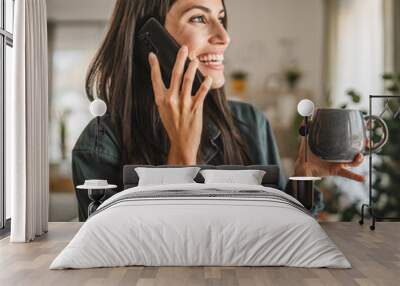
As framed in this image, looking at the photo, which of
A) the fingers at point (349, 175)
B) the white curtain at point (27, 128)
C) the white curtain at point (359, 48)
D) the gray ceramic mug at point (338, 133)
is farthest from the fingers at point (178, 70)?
the fingers at point (349, 175)

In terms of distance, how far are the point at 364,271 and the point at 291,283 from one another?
2.29ft

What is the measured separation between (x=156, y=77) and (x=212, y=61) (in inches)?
27.1

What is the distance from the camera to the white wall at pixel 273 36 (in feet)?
23.2

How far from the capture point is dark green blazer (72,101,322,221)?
22.7 ft

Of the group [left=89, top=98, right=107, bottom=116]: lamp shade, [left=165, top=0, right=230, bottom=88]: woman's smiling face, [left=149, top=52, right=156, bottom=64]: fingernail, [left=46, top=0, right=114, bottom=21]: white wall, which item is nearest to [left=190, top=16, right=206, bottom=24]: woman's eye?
[left=165, top=0, right=230, bottom=88]: woman's smiling face

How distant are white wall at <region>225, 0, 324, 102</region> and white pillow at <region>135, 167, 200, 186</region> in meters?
1.39

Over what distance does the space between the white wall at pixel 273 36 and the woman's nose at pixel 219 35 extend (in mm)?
83

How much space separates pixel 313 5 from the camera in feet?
23.2

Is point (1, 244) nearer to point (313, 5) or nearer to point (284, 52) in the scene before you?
point (284, 52)

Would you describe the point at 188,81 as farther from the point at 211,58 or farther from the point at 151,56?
the point at 151,56

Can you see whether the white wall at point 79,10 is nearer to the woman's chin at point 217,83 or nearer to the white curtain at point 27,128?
the white curtain at point 27,128

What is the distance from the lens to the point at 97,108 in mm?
6668

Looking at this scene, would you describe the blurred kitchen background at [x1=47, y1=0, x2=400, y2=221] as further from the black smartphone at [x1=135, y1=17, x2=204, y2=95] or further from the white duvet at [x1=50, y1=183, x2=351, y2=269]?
the white duvet at [x1=50, y1=183, x2=351, y2=269]

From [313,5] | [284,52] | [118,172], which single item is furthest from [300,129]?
[118,172]
